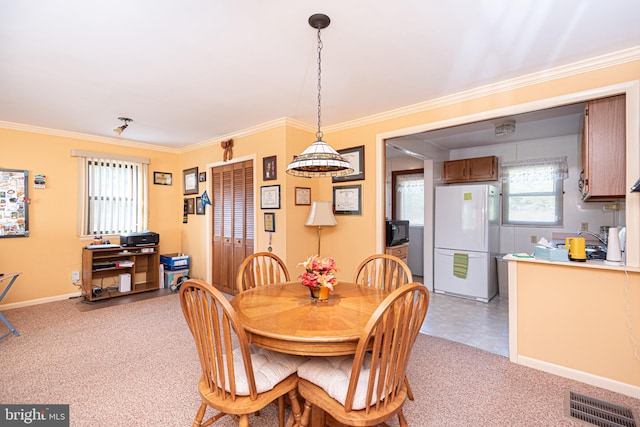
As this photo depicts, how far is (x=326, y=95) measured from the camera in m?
2.95

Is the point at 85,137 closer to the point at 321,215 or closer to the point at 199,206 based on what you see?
the point at 199,206

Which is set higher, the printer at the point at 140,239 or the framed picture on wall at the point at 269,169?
the framed picture on wall at the point at 269,169

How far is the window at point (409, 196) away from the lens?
5809mm

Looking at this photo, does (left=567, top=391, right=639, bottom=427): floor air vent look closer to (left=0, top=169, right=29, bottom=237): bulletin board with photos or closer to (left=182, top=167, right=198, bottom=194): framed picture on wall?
(left=182, top=167, right=198, bottom=194): framed picture on wall

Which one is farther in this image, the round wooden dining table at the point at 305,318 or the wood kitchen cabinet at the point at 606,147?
the wood kitchen cabinet at the point at 606,147

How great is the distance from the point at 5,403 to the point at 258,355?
1.74 meters

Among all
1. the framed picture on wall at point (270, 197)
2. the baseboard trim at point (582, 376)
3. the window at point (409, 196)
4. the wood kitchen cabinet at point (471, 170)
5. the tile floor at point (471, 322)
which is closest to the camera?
the baseboard trim at point (582, 376)

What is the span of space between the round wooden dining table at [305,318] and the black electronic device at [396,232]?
189 centimetres

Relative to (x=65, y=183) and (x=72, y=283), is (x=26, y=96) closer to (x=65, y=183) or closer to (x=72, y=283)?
(x=65, y=183)

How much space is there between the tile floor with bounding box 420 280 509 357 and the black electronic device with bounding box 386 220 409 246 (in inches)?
37.4

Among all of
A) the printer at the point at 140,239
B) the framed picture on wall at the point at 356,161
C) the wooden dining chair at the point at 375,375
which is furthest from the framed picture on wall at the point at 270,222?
the wooden dining chair at the point at 375,375

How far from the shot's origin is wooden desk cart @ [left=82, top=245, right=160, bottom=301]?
423cm

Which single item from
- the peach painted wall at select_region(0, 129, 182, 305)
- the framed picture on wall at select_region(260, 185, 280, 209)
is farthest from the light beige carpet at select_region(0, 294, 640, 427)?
the framed picture on wall at select_region(260, 185, 280, 209)

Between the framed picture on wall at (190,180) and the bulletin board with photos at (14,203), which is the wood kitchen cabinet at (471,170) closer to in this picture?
the framed picture on wall at (190,180)
